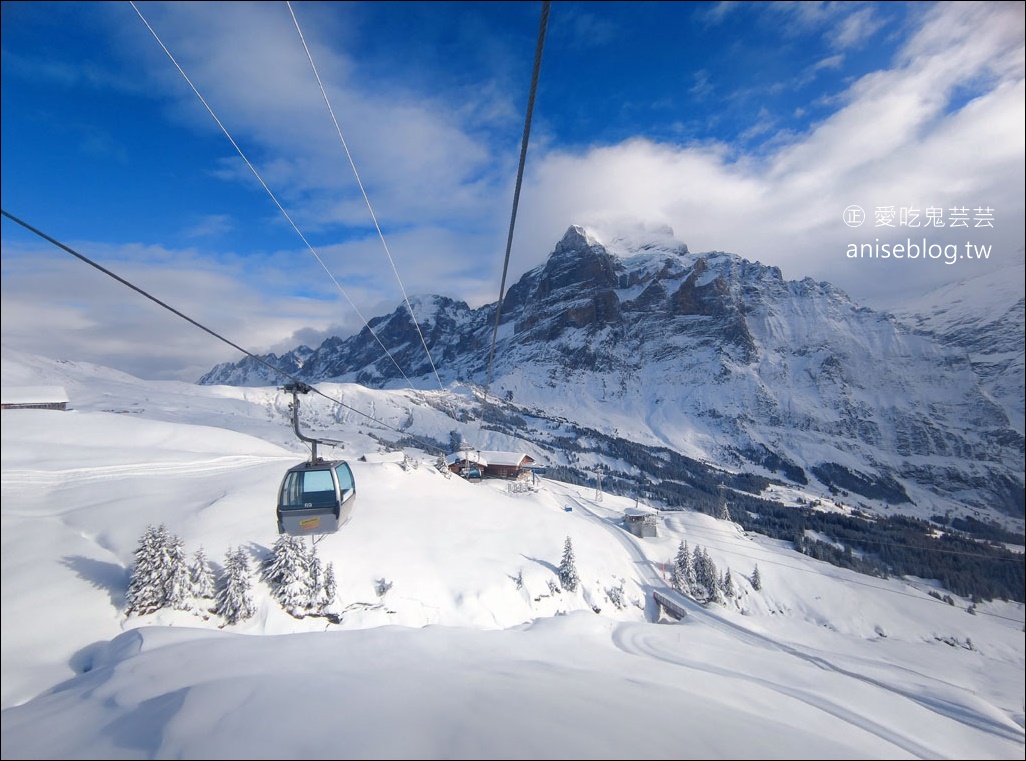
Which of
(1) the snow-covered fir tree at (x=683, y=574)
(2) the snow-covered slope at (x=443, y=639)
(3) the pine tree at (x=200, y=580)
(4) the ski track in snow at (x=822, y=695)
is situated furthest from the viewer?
(1) the snow-covered fir tree at (x=683, y=574)

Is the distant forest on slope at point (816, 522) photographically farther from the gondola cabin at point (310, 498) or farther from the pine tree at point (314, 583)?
the pine tree at point (314, 583)

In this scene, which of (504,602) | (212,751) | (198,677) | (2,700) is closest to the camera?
(212,751)

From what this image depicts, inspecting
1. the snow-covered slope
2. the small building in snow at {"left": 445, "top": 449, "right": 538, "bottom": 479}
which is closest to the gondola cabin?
the snow-covered slope

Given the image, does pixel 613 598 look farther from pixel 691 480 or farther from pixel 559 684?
pixel 691 480

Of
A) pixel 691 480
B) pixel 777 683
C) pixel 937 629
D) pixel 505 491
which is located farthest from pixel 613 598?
pixel 691 480

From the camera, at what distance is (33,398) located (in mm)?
49219

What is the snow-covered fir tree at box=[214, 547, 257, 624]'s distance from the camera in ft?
65.3

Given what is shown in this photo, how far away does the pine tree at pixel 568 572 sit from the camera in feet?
98.5

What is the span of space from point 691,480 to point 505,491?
96043 mm

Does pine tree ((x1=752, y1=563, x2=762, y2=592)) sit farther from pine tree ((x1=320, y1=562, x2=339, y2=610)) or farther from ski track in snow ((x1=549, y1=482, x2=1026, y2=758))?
pine tree ((x1=320, y1=562, x2=339, y2=610))

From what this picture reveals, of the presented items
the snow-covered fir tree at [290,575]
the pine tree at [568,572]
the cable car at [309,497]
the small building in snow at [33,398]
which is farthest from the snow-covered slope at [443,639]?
the small building in snow at [33,398]

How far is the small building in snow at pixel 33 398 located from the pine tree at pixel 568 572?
188 feet

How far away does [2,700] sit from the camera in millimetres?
12742

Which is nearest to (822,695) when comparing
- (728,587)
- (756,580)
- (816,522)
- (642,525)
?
(728,587)
